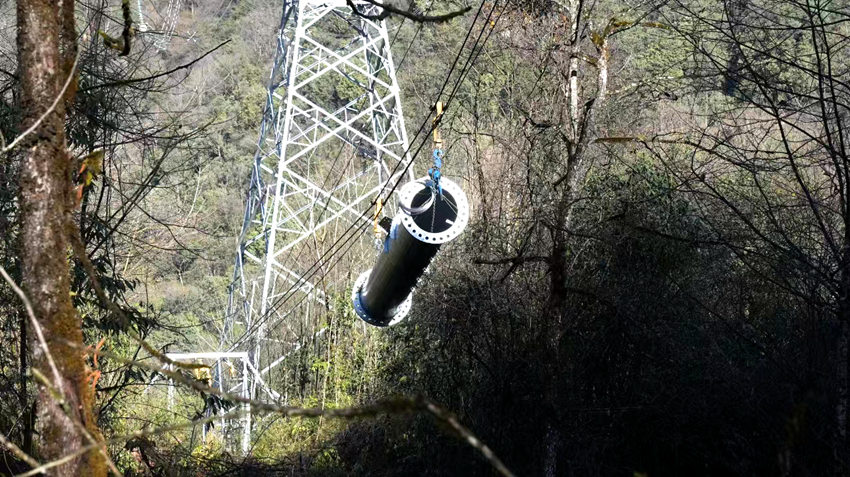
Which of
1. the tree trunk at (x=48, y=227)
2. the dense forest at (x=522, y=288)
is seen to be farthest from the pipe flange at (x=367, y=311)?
the tree trunk at (x=48, y=227)

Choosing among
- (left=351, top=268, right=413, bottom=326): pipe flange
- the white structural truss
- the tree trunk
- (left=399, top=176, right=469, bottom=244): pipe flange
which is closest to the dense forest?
the tree trunk

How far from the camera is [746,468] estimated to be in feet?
17.9

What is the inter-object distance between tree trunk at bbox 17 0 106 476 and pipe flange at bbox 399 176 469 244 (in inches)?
106

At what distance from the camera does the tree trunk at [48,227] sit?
271cm

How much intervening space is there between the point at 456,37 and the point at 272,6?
28.0 feet

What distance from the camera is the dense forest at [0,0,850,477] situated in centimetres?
320

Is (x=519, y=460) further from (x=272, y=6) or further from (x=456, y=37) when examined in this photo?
(x=272, y=6)

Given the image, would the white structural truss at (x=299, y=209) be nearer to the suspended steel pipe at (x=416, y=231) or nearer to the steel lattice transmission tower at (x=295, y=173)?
the steel lattice transmission tower at (x=295, y=173)

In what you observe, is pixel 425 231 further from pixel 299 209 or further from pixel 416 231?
pixel 299 209

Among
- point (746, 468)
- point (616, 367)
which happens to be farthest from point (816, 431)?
point (616, 367)

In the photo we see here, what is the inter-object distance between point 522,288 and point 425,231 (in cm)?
281

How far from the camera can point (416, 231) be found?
17.5ft

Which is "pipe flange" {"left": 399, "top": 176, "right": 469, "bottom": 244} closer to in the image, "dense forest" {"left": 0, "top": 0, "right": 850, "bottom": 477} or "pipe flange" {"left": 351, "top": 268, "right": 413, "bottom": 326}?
"dense forest" {"left": 0, "top": 0, "right": 850, "bottom": 477}

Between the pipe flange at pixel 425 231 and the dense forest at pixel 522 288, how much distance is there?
455 mm
